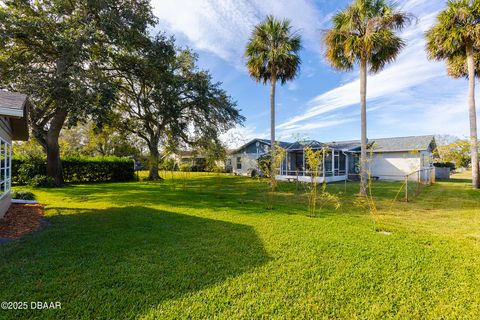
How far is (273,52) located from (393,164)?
51.8 ft

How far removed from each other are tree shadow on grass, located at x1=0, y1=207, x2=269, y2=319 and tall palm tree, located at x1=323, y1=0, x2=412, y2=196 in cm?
815

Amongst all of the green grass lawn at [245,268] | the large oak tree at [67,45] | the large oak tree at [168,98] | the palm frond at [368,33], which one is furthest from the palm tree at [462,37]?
the large oak tree at [67,45]

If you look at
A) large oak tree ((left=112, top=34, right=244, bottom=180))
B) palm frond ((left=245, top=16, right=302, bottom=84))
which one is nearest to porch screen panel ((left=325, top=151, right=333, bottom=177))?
palm frond ((left=245, top=16, right=302, bottom=84))

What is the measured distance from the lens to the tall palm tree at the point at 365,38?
1023 cm

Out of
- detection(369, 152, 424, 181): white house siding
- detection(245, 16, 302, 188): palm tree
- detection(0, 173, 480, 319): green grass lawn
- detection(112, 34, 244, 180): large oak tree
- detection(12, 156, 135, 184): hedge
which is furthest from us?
detection(369, 152, 424, 181): white house siding

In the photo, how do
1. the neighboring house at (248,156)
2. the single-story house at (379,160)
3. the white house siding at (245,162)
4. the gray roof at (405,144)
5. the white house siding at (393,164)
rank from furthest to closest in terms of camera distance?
the white house siding at (245,162)
the neighboring house at (248,156)
the white house siding at (393,164)
the gray roof at (405,144)
the single-story house at (379,160)

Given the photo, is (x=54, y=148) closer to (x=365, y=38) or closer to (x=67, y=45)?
(x=67, y=45)

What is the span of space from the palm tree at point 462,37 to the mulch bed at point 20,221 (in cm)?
1852

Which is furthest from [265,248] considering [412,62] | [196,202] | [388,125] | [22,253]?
[388,125]

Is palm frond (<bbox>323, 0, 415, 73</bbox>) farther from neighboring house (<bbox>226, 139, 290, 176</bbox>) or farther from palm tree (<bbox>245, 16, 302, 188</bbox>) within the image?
neighboring house (<bbox>226, 139, 290, 176</bbox>)

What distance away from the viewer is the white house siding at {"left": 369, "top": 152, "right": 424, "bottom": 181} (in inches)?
767

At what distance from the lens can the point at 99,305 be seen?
261cm

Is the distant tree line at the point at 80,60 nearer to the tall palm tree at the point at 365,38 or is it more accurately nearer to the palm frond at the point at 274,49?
the palm frond at the point at 274,49

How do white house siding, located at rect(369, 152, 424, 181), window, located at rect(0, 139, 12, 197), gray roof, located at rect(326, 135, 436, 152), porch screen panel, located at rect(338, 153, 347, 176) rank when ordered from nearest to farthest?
window, located at rect(0, 139, 12, 197) → gray roof, located at rect(326, 135, 436, 152) → white house siding, located at rect(369, 152, 424, 181) → porch screen panel, located at rect(338, 153, 347, 176)
